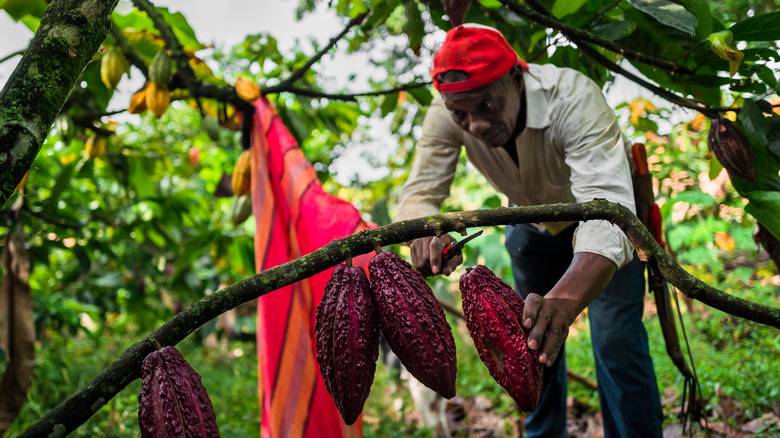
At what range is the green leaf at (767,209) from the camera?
1316mm

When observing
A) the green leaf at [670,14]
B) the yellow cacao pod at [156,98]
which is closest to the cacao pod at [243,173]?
the yellow cacao pod at [156,98]

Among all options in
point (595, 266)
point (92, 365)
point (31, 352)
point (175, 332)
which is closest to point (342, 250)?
point (175, 332)

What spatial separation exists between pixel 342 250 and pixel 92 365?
4087mm

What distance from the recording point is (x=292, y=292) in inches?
63.7

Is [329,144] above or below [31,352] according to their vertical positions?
above

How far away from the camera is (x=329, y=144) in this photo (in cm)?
379

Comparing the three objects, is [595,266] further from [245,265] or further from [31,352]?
[245,265]

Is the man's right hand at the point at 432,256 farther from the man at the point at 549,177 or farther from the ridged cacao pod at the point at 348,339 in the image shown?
the ridged cacao pod at the point at 348,339

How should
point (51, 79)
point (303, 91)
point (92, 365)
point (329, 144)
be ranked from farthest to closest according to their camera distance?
point (92, 365), point (329, 144), point (303, 91), point (51, 79)

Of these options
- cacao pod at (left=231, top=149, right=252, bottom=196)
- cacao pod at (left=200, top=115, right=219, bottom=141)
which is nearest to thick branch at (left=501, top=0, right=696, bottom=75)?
cacao pod at (left=231, top=149, right=252, bottom=196)

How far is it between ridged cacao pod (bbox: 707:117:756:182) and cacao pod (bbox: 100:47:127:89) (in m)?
1.86

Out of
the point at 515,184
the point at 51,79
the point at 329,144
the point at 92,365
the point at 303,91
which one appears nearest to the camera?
the point at 51,79

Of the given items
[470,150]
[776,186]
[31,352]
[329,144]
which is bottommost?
[776,186]

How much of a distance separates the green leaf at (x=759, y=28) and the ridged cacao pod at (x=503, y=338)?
3.47 ft
